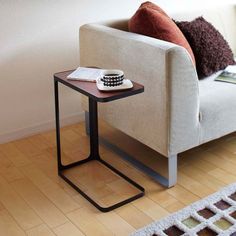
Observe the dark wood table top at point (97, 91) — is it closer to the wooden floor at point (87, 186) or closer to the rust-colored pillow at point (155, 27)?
the rust-colored pillow at point (155, 27)

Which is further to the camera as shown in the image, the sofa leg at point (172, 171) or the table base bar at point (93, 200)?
the sofa leg at point (172, 171)

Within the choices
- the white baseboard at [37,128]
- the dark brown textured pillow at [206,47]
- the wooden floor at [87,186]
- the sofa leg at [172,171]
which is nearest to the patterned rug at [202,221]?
the wooden floor at [87,186]

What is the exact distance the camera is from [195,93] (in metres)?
2.04

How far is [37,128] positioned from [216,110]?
3.86 ft

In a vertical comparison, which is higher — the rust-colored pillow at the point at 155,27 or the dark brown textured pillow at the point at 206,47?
the rust-colored pillow at the point at 155,27

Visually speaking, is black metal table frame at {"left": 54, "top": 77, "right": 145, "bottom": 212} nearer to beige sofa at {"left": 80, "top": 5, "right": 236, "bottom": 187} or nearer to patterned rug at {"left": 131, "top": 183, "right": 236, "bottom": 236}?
beige sofa at {"left": 80, "top": 5, "right": 236, "bottom": 187}

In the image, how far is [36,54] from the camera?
2.64 metres

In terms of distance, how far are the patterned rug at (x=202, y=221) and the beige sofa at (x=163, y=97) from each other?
0.25 meters

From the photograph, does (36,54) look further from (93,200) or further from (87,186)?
(93,200)

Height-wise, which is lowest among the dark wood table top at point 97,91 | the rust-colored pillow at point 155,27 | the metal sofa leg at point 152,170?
the metal sofa leg at point 152,170

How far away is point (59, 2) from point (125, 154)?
3.26 ft

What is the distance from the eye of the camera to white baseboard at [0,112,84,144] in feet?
8.80

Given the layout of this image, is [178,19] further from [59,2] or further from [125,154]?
[125,154]

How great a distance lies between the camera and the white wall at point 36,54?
2532mm
